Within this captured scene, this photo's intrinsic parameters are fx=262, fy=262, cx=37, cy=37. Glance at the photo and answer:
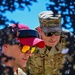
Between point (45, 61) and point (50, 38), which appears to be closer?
point (50, 38)

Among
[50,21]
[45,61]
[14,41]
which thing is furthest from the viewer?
[45,61]

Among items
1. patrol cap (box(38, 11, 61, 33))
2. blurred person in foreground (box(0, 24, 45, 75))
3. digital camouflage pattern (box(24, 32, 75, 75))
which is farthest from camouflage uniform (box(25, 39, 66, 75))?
blurred person in foreground (box(0, 24, 45, 75))

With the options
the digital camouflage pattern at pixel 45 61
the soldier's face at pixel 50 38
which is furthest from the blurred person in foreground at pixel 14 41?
the digital camouflage pattern at pixel 45 61

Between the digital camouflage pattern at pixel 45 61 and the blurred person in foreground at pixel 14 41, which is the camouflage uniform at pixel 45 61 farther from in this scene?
the blurred person in foreground at pixel 14 41

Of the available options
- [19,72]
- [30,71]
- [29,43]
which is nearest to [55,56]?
[30,71]

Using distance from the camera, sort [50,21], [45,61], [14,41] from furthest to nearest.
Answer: [45,61] < [50,21] < [14,41]

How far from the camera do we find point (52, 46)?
2.15m

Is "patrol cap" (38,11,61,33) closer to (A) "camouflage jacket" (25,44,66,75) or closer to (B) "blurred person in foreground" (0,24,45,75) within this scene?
(B) "blurred person in foreground" (0,24,45,75)

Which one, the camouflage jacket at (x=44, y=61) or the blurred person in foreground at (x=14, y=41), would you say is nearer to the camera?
the blurred person in foreground at (x=14, y=41)

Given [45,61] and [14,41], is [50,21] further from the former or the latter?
[14,41]

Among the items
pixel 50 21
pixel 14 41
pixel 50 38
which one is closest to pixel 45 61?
pixel 50 38

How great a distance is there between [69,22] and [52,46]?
4.72 feet

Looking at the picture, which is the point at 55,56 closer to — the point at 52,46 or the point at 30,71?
the point at 52,46

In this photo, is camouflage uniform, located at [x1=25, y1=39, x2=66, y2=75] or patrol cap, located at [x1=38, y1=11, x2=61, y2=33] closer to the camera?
patrol cap, located at [x1=38, y1=11, x2=61, y2=33]
